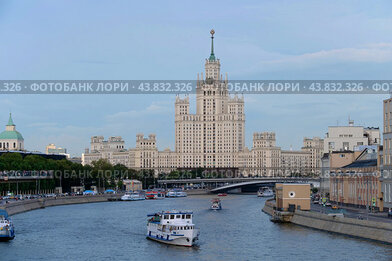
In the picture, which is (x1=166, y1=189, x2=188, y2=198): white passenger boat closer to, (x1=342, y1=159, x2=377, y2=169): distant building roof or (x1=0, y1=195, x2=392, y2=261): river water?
(x1=342, y1=159, x2=377, y2=169): distant building roof

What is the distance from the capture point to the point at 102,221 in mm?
103688

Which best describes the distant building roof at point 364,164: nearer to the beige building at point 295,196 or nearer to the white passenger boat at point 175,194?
the beige building at point 295,196

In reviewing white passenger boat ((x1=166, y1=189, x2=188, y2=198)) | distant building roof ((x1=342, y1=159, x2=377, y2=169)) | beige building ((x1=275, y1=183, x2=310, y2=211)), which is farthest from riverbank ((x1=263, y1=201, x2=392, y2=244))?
white passenger boat ((x1=166, y1=189, x2=188, y2=198))

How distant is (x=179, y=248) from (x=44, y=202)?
2620 inches

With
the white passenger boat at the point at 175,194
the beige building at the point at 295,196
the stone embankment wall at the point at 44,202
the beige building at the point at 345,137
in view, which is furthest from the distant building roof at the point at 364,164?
the white passenger boat at the point at 175,194

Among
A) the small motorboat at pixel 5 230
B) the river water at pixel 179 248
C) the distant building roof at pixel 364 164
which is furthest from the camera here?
the distant building roof at pixel 364 164

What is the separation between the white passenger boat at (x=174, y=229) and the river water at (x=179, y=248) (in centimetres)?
103

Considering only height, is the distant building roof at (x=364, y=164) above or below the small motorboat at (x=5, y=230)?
above

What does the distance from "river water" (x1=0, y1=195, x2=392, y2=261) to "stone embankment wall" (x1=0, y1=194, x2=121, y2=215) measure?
7693mm

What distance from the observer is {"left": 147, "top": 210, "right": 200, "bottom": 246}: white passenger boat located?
7562 cm

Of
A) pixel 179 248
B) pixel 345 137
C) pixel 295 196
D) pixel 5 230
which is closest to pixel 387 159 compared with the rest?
pixel 295 196

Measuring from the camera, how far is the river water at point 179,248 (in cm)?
6806

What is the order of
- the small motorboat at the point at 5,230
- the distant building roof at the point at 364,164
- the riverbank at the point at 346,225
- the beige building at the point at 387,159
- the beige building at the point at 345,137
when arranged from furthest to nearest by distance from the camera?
1. the beige building at the point at 345,137
2. the distant building roof at the point at 364,164
3. the beige building at the point at 387,159
4. the small motorboat at the point at 5,230
5. the riverbank at the point at 346,225

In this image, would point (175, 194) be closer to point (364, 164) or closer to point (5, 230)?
point (364, 164)
